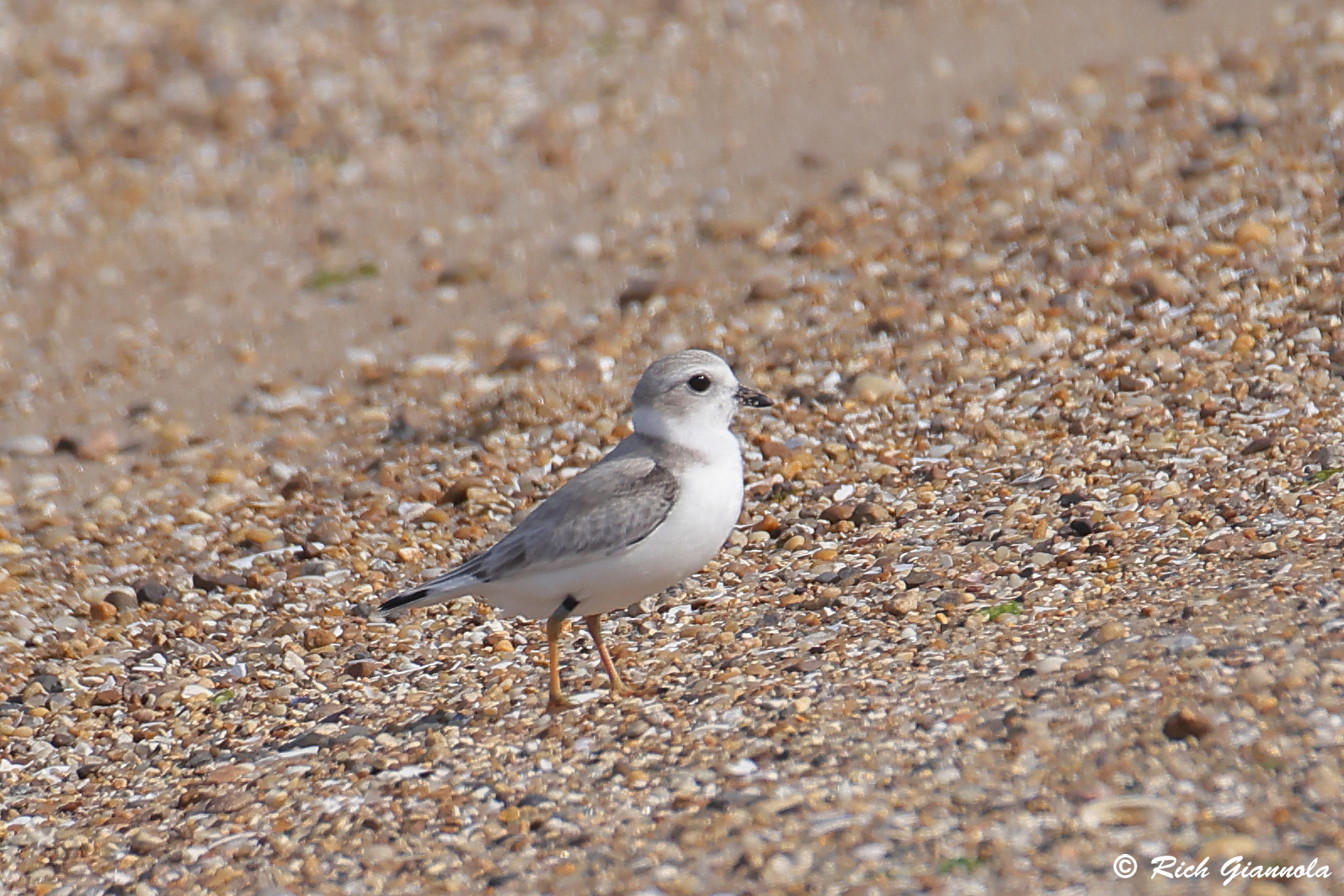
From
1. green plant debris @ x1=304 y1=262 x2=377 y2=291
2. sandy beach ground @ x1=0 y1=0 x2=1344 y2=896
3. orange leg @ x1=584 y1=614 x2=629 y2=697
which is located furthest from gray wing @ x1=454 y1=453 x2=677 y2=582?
green plant debris @ x1=304 y1=262 x2=377 y2=291

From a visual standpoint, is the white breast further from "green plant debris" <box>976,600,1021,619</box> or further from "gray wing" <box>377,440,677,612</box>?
"green plant debris" <box>976,600,1021,619</box>

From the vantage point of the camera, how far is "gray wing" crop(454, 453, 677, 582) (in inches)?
235

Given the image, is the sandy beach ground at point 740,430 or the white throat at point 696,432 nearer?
the sandy beach ground at point 740,430

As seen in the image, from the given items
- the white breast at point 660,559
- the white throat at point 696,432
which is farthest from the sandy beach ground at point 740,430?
the white throat at point 696,432

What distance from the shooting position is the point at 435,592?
621cm

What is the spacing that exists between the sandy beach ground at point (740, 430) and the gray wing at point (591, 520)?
0.68m

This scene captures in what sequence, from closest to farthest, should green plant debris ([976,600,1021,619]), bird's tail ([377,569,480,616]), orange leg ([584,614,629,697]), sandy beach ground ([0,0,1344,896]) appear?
sandy beach ground ([0,0,1344,896]) → bird's tail ([377,569,480,616]) → orange leg ([584,614,629,697]) → green plant debris ([976,600,1021,619])

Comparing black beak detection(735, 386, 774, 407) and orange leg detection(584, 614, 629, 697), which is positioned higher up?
black beak detection(735, 386, 774, 407)

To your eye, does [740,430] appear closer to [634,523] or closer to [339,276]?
[634,523]

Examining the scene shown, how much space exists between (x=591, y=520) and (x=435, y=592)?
2.43ft

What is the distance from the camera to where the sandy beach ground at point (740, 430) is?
5.25 meters

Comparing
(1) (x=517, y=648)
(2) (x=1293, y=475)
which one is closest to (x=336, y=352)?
(1) (x=517, y=648)

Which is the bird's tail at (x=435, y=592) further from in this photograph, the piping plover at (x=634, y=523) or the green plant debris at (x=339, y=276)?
the green plant debris at (x=339, y=276)

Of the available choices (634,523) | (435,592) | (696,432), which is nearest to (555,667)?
(435,592)
